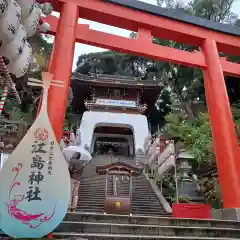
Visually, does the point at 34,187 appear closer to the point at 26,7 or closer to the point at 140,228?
the point at 140,228

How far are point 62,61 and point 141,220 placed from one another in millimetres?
3276

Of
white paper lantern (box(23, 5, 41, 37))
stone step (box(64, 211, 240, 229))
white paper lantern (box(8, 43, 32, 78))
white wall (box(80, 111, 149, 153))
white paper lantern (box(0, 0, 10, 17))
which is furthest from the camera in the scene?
white wall (box(80, 111, 149, 153))

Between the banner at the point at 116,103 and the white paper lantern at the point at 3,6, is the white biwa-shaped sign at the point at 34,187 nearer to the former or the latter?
the white paper lantern at the point at 3,6

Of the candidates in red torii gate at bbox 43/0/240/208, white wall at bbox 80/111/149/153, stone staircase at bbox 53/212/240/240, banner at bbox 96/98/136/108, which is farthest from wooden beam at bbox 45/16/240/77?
banner at bbox 96/98/136/108

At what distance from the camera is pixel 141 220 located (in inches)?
171

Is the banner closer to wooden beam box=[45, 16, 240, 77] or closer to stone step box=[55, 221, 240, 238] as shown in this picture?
wooden beam box=[45, 16, 240, 77]

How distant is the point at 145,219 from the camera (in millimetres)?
4371

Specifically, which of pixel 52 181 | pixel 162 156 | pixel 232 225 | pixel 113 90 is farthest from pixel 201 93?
pixel 52 181

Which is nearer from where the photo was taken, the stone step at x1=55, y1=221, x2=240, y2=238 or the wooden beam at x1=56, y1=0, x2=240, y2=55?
the stone step at x1=55, y1=221, x2=240, y2=238

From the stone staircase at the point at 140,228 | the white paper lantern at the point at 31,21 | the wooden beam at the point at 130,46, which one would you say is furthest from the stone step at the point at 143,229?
the wooden beam at the point at 130,46

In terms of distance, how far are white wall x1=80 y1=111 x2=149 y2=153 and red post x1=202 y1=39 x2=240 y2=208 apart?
954 cm

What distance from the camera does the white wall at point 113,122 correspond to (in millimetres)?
16031

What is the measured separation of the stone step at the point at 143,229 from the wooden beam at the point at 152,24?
4564mm

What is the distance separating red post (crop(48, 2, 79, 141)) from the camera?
486cm
